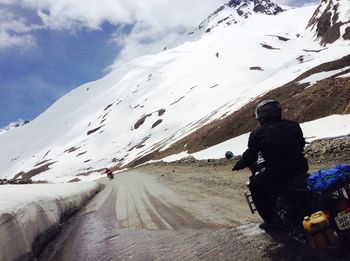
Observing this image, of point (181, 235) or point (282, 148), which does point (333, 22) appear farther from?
point (282, 148)

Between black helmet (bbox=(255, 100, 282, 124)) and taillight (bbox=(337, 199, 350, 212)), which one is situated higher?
black helmet (bbox=(255, 100, 282, 124))

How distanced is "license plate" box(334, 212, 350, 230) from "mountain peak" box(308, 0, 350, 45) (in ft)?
444

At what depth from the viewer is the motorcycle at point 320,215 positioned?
536 centimetres

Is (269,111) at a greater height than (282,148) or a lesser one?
greater

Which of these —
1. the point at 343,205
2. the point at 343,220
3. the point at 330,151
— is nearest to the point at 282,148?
the point at 343,205

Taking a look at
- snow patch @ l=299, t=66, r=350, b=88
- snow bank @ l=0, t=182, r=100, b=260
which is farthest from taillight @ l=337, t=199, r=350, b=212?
snow patch @ l=299, t=66, r=350, b=88

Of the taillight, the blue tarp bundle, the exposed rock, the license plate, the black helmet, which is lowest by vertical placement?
the exposed rock

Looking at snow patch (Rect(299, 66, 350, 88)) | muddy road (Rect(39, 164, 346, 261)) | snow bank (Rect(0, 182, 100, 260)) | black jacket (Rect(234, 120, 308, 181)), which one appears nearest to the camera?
black jacket (Rect(234, 120, 308, 181))

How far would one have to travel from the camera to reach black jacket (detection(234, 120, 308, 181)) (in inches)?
263

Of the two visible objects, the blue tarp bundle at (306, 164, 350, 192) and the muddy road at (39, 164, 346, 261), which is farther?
the muddy road at (39, 164, 346, 261)

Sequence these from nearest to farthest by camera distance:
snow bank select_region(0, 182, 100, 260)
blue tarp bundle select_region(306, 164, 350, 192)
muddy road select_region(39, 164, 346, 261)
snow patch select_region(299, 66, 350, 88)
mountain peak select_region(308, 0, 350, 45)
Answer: blue tarp bundle select_region(306, 164, 350, 192) < muddy road select_region(39, 164, 346, 261) < snow bank select_region(0, 182, 100, 260) < snow patch select_region(299, 66, 350, 88) < mountain peak select_region(308, 0, 350, 45)

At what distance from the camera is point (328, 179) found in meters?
5.67

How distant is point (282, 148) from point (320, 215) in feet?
4.92

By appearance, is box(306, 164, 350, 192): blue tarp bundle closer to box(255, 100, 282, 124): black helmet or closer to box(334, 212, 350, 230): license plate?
box(334, 212, 350, 230): license plate
